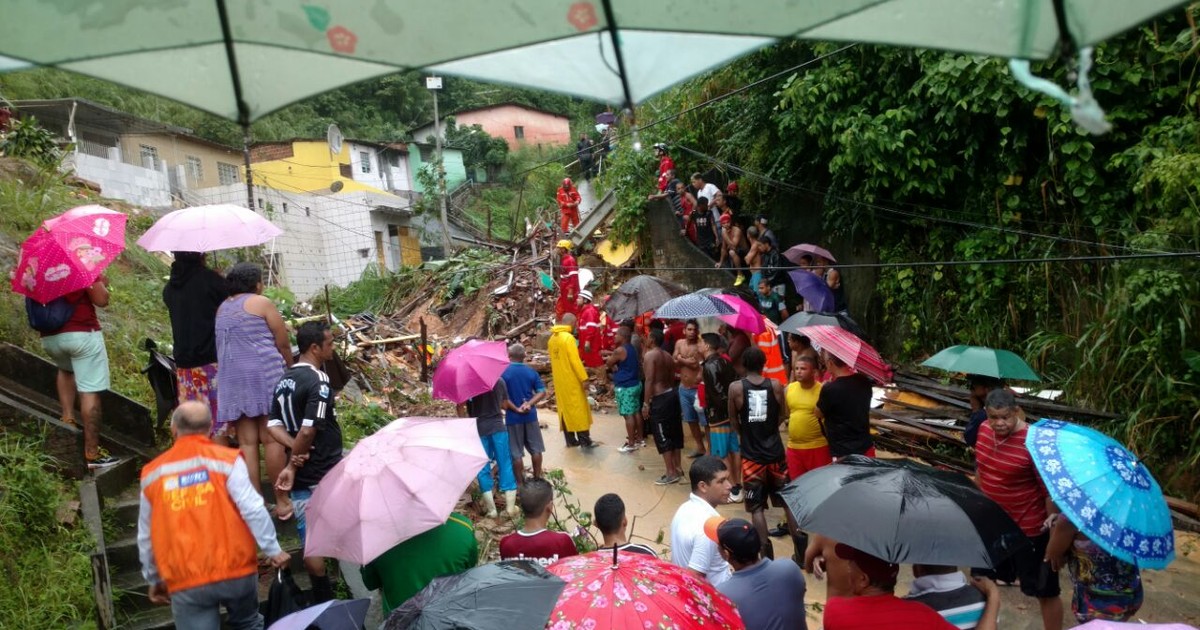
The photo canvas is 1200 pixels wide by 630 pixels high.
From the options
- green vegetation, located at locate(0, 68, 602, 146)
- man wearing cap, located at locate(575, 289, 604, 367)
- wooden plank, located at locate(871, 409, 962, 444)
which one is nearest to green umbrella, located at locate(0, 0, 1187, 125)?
wooden plank, located at locate(871, 409, 962, 444)

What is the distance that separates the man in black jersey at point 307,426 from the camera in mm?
5105

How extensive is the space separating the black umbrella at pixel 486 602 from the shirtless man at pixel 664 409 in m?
5.26

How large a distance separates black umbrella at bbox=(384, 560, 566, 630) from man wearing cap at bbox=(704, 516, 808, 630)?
92 centimetres

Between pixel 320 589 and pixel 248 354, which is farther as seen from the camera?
pixel 248 354

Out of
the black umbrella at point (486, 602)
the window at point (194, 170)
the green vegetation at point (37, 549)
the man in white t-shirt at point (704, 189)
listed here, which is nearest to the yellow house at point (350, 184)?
the window at point (194, 170)

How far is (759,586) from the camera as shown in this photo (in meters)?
3.67

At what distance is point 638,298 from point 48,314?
652 cm

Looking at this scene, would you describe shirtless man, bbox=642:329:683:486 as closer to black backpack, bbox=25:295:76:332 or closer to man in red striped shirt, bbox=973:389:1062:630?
man in red striped shirt, bbox=973:389:1062:630

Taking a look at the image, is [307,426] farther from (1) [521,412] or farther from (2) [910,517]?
(2) [910,517]

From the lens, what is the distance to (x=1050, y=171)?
8953 mm

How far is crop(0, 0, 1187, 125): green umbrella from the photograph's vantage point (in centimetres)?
212

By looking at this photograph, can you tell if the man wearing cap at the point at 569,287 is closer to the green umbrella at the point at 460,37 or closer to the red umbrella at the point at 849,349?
the red umbrella at the point at 849,349

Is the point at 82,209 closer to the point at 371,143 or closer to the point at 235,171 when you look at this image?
the point at 235,171

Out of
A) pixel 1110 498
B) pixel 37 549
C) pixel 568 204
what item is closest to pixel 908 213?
pixel 1110 498
